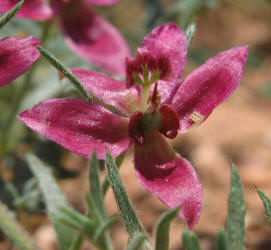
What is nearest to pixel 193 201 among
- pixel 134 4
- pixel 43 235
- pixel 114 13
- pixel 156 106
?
pixel 156 106

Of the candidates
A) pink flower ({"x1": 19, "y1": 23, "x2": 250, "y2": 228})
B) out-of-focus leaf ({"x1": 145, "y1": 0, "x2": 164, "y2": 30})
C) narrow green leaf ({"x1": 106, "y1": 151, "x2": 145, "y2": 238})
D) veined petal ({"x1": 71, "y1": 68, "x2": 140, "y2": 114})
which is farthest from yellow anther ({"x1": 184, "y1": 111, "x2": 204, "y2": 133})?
out-of-focus leaf ({"x1": 145, "y1": 0, "x2": 164, "y2": 30})

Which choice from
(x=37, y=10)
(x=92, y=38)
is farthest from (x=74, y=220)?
(x=92, y=38)

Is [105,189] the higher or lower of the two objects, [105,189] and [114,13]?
the higher

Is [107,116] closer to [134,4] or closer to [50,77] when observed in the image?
[50,77]

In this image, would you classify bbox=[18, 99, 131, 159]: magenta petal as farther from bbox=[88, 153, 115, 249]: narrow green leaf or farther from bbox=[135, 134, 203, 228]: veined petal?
bbox=[88, 153, 115, 249]: narrow green leaf

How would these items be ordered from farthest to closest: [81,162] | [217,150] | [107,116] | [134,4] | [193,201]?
[134,4] → [217,150] → [81,162] → [107,116] → [193,201]

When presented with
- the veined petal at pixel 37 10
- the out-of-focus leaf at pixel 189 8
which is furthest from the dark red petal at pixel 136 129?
the out-of-focus leaf at pixel 189 8
